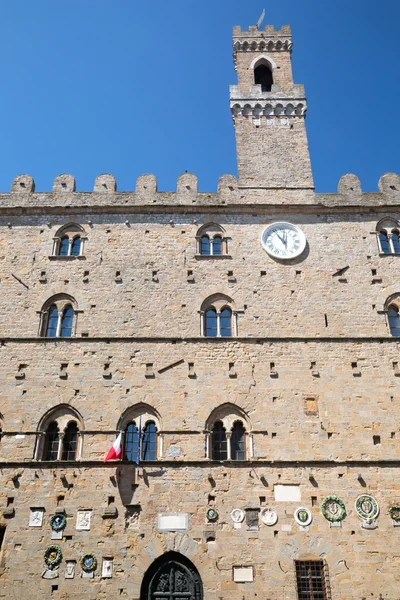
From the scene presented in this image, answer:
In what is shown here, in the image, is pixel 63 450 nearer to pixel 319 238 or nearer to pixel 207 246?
pixel 207 246

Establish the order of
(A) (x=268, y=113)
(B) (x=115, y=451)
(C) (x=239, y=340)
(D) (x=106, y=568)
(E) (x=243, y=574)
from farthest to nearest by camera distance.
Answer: (A) (x=268, y=113), (C) (x=239, y=340), (B) (x=115, y=451), (D) (x=106, y=568), (E) (x=243, y=574)

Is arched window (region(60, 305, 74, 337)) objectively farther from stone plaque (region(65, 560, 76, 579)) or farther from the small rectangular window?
the small rectangular window

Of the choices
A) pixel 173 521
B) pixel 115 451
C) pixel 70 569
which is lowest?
Answer: pixel 70 569

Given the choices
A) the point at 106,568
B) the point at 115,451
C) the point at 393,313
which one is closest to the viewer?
the point at 106,568

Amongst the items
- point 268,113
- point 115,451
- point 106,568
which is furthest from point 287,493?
point 268,113

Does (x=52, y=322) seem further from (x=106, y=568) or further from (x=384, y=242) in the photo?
(x=384, y=242)

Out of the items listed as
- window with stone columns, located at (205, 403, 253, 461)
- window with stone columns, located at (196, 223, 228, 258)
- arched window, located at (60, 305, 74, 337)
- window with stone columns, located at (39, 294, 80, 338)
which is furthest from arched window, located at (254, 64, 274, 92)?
window with stone columns, located at (205, 403, 253, 461)

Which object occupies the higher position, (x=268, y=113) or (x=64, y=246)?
(x=268, y=113)

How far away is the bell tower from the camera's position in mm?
19750

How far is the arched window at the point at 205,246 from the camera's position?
18.5 metres

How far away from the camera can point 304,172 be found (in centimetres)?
1978

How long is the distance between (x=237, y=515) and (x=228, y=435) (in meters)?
2.10

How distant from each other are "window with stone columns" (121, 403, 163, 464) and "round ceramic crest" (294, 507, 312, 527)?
12.6 feet

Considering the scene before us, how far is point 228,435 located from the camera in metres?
15.5
